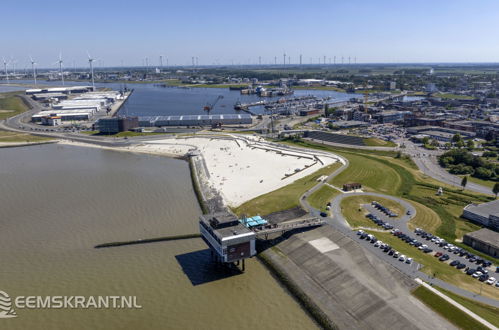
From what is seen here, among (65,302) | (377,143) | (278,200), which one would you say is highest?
(377,143)

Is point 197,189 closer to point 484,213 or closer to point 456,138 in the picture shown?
point 484,213

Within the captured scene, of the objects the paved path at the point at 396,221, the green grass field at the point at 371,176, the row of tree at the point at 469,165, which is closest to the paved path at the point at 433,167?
the row of tree at the point at 469,165

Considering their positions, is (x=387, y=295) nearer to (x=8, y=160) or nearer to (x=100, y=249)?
(x=100, y=249)

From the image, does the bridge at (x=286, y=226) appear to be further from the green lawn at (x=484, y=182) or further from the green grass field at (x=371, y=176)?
the green lawn at (x=484, y=182)

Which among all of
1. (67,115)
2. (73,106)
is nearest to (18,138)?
(67,115)

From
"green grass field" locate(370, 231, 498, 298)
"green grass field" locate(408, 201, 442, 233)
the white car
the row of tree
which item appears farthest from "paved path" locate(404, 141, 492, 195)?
the white car

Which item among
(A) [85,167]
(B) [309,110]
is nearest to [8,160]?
(A) [85,167]
